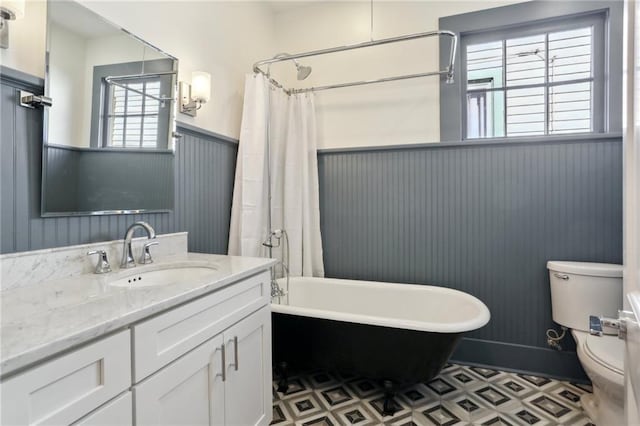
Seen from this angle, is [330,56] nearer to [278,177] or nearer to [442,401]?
[278,177]

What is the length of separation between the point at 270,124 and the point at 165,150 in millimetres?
858

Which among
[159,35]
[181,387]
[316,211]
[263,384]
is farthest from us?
[316,211]

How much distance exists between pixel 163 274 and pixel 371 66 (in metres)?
2.10

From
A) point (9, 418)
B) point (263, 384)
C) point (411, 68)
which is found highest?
point (411, 68)

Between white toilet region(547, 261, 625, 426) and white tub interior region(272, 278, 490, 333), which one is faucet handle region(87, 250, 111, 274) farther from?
white toilet region(547, 261, 625, 426)

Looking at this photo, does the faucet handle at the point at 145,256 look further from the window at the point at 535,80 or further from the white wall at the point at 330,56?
the window at the point at 535,80

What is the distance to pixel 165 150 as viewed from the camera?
1.73m

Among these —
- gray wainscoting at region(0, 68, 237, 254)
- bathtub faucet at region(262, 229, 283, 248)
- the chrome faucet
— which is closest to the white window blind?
bathtub faucet at region(262, 229, 283, 248)

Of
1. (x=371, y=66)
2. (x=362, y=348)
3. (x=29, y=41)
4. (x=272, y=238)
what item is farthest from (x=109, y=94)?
(x=371, y=66)

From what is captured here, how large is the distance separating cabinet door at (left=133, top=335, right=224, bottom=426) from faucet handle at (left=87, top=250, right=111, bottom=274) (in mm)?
565

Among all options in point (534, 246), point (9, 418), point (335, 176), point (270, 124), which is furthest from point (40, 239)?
point (534, 246)

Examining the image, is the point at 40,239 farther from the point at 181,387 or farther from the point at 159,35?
the point at 159,35

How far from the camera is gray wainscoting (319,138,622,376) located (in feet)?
6.61

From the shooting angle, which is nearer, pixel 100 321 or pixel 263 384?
pixel 100 321
